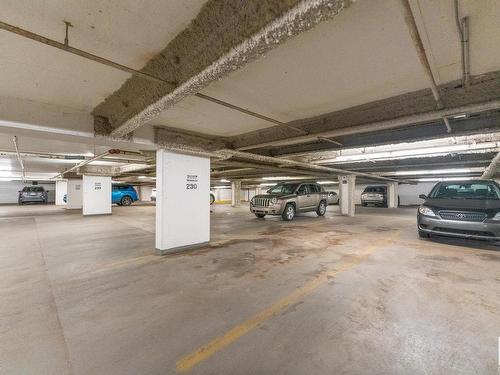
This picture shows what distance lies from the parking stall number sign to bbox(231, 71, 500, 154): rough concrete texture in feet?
6.43

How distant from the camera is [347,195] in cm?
1148

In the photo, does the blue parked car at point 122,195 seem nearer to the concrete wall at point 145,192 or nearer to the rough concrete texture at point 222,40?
the concrete wall at point 145,192

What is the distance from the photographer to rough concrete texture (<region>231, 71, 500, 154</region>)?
2.44 metres

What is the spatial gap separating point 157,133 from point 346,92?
10.5ft

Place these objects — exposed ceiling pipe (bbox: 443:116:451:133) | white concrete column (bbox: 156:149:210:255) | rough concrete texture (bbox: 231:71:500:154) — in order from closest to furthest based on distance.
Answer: rough concrete texture (bbox: 231:71:500:154) < exposed ceiling pipe (bbox: 443:116:451:133) < white concrete column (bbox: 156:149:210:255)

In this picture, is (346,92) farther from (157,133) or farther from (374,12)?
(157,133)

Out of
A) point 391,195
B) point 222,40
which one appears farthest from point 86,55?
point 391,195

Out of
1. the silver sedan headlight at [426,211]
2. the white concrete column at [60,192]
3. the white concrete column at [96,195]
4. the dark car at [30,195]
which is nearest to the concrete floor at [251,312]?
the silver sedan headlight at [426,211]

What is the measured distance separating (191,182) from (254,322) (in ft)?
11.3

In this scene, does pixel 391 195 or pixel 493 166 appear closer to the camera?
pixel 493 166

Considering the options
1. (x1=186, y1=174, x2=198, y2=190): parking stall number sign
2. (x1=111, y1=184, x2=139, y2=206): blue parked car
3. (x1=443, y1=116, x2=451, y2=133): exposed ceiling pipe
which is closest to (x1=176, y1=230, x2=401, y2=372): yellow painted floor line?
(x1=443, y1=116, x2=451, y2=133): exposed ceiling pipe

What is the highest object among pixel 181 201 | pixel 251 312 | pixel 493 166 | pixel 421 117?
pixel 421 117

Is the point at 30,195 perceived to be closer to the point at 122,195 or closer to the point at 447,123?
the point at 122,195

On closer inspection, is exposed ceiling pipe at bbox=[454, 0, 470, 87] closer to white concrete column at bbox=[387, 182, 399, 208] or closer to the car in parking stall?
the car in parking stall
